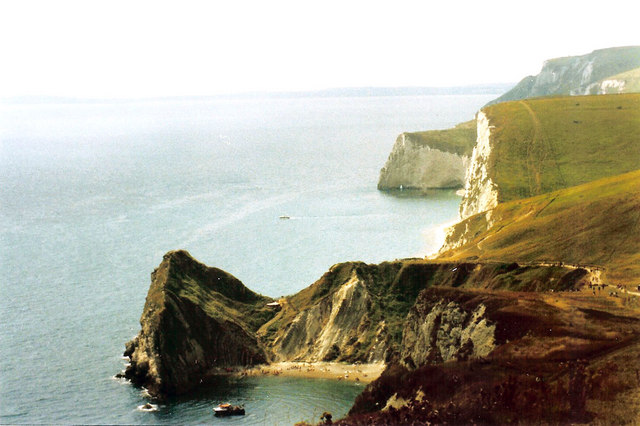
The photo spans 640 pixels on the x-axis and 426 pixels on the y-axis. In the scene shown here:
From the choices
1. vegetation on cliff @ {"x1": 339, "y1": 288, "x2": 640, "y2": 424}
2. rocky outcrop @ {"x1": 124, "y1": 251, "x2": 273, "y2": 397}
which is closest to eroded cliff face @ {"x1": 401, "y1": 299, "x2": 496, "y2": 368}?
vegetation on cliff @ {"x1": 339, "y1": 288, "x2": 640, "y2": 424}

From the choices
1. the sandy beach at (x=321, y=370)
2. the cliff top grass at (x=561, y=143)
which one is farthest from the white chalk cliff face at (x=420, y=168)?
the sandy beach at (x=321, y=370)

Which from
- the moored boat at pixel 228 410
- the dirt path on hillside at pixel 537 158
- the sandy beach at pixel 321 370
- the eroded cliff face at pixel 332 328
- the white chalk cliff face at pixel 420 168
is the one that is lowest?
the sandy beach at pixel 321 370

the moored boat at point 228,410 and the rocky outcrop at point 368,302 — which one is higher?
the rocky outcrop at point 368,302

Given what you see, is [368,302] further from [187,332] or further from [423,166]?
[423,166]

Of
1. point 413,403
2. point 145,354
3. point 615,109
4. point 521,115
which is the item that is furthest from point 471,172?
point 413,403

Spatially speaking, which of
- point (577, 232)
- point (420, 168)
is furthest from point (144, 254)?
point (420, 168)

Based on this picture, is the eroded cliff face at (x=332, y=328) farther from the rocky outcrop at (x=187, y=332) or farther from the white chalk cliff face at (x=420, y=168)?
the white chalk cliff face at (x=420, y=168)
